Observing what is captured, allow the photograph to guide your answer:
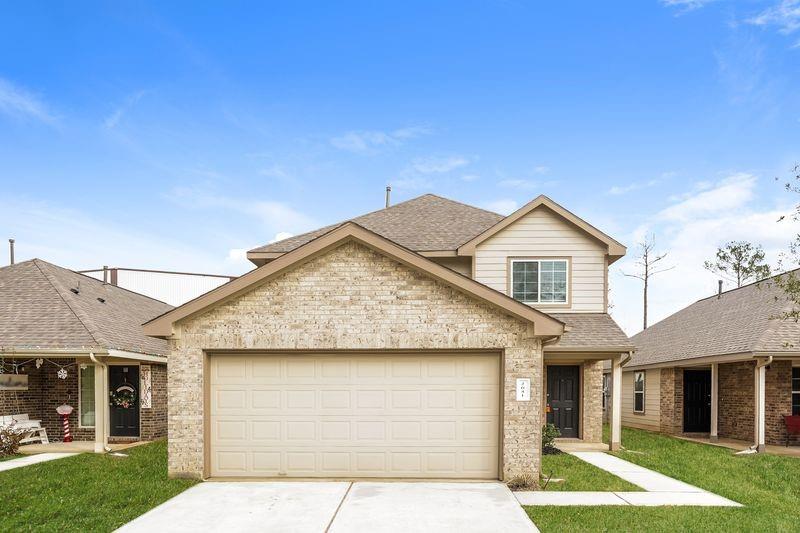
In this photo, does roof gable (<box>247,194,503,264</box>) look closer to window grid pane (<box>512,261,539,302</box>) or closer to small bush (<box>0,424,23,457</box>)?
window grid pane (<box>512,261,539,302</box>)

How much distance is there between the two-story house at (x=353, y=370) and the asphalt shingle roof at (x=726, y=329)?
7261 mm

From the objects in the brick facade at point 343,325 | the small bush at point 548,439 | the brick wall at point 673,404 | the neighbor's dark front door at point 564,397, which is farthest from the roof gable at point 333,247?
the brick wall at point 673,404

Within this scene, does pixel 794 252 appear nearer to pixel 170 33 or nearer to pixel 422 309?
pixel 422 309

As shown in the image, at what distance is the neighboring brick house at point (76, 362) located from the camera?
1318 centimetres

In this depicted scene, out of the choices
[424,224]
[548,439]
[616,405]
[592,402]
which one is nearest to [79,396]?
[424,224]

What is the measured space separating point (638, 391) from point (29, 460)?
1961 cm

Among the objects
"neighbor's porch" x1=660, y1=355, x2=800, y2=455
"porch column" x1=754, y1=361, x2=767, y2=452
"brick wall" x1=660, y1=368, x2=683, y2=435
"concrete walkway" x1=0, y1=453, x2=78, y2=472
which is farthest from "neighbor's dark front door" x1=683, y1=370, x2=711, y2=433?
"concrete walkway" x1=0, y1=453, x2=78, y2=472

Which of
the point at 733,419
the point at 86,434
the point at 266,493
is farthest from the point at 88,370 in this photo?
the point at 733,419

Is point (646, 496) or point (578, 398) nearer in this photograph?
point (646, 496)

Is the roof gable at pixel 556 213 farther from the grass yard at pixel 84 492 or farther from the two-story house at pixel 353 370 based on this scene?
the grass yard at pixel 84 492

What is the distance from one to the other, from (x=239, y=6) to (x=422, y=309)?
33.7 ft

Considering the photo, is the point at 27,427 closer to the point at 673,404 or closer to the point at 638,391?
the point at 673,404

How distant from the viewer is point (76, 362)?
14594mm

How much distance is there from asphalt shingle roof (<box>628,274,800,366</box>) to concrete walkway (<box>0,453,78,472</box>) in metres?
→ 16.9
